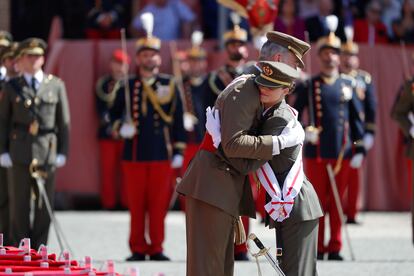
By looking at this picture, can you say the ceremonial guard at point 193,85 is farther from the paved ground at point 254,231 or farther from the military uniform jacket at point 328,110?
the military uniform jacket at point 328,110

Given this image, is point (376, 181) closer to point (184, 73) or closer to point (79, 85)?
point (184, 73)

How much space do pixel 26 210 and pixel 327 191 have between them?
2.84 meters

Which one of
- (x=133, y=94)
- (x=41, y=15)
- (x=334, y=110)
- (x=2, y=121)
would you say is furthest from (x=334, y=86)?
(x=41, y=15)

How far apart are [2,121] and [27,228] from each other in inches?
38.7

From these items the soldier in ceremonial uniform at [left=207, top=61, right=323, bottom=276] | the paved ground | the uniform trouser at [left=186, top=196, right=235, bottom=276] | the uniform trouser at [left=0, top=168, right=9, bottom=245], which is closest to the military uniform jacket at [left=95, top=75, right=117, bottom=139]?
the paved ground

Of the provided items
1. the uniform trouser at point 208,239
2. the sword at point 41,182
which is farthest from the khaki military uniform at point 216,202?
the sword at point 41,182

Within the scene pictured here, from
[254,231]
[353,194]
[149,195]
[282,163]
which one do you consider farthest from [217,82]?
[282,163]

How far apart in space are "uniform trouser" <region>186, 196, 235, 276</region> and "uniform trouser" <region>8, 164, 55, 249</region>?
379 centimetres

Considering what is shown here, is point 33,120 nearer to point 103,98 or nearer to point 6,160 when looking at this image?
point 6,160

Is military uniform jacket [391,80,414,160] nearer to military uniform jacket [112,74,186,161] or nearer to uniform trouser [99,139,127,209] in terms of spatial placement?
military uniform jacket [112,74,186,161]

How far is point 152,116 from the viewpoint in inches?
483

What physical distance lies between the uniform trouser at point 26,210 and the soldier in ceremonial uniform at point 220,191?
3708mm

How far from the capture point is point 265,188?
25.4ft

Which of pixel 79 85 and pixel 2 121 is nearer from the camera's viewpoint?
pixel 2 121
